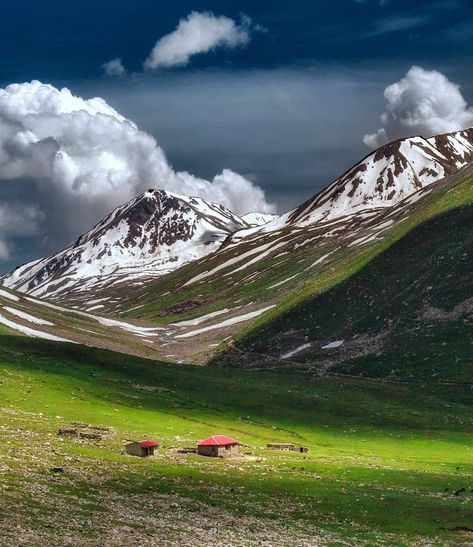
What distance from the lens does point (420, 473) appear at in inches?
2361

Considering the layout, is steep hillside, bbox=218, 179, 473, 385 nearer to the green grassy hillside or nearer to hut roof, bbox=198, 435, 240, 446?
the green grassy hillside

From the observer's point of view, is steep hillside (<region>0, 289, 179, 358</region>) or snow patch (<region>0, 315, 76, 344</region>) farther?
steep hillside (<region>0, 289, 179, 358</region>)

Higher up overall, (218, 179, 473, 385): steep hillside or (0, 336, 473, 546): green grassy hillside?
(218, 179, 473, 385): steep hillside

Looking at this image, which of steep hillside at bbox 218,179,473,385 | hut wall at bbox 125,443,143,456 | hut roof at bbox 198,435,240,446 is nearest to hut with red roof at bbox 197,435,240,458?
hut roof at bbox 198,435,240,446

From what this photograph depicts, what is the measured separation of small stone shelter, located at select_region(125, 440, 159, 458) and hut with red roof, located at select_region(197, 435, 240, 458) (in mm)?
5479

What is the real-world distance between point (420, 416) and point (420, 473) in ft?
A: 95.6

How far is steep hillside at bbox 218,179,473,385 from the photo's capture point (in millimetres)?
121250

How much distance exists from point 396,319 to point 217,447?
8362cm

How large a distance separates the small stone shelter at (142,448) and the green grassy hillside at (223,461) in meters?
1.17

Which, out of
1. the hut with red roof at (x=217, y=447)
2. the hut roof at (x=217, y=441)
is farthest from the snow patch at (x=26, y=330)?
the hut roof at (x=217, y=441)

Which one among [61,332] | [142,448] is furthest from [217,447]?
[61,332]

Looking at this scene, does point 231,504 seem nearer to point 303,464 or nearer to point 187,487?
point 187,487

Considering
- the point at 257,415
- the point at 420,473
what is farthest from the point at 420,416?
the point at 420,473

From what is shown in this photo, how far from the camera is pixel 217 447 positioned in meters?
59.1
